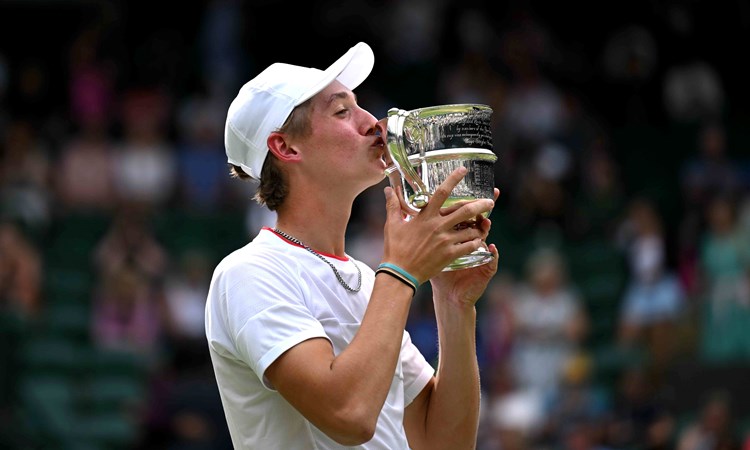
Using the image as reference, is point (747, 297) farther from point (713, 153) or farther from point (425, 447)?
point (425, 447)

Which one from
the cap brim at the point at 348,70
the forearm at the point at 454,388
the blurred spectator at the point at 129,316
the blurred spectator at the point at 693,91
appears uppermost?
the cap brim at the point at 348,70

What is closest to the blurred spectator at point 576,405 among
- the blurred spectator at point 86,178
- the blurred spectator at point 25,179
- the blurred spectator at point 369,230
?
the blurred spectator at point 369,230

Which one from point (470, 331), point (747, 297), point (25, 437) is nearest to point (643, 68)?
point (747, 297)

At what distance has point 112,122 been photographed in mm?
11430

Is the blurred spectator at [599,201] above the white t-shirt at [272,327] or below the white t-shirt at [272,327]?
below

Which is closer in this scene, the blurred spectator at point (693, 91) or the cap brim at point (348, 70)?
the cap brim at point (348, 70)

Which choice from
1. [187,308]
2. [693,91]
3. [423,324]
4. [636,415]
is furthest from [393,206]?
[693,91]

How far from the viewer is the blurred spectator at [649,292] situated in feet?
28.9

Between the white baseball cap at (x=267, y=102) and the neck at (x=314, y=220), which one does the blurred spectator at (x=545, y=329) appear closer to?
the neck at (x=314, y=220)

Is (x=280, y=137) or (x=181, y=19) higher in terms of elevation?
(x=280, y=137)

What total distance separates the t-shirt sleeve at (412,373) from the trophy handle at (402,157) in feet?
1.63

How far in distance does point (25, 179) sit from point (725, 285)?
5.69m

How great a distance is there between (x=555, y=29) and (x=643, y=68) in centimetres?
141

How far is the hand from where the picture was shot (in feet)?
8.33
